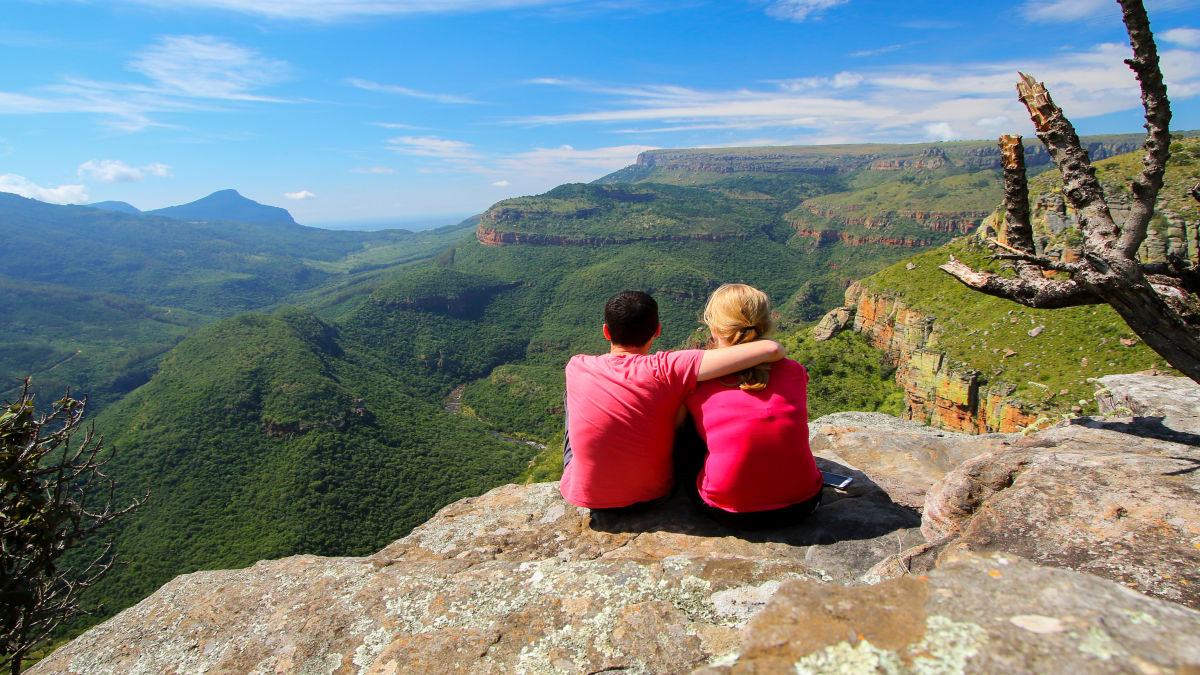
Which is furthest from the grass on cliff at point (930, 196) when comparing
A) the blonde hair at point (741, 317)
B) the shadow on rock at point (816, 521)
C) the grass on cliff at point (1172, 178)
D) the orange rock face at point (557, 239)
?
the blonde hair at point (741, 317)

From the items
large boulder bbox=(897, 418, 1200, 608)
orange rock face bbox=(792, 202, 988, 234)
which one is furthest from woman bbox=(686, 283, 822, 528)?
orange rock face bbox=(792, 202, 988, 234)

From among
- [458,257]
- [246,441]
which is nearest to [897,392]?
[246,441]

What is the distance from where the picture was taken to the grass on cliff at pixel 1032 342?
20812mm

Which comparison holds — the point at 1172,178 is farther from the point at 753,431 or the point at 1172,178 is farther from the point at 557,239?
the point at 557,239

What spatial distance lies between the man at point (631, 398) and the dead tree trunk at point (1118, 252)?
2940 millimetres

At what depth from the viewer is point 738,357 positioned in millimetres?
4145

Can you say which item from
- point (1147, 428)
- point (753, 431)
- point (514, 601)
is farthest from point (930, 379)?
point (514, 601)

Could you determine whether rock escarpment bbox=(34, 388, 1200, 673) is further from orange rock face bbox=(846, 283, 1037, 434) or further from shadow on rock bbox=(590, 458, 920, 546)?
orange rock face bbox=(846, 283, 1037, 434)

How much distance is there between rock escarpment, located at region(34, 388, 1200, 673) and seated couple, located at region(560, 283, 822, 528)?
0.48 meters

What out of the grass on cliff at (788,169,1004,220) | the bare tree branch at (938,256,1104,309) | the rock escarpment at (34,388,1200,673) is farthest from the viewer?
the grass on cliff at (788,169,1004,220)

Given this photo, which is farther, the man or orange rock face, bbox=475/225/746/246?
orange rock face, bbox=475/225/746/246

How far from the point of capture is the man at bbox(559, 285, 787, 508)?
14.3 feet

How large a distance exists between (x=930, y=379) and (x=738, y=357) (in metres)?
30.6

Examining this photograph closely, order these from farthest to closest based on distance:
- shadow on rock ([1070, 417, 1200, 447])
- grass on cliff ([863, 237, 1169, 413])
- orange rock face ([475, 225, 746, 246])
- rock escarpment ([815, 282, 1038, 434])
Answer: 1. orange rock face ([475, 225, 746, 246])
2. rock escarpment ([815, 282, 1038, 434])
3. grass on cliff ([863, 237, 1169, 413])
4. shadow on rock ([1070, 417, 1200, 447])
